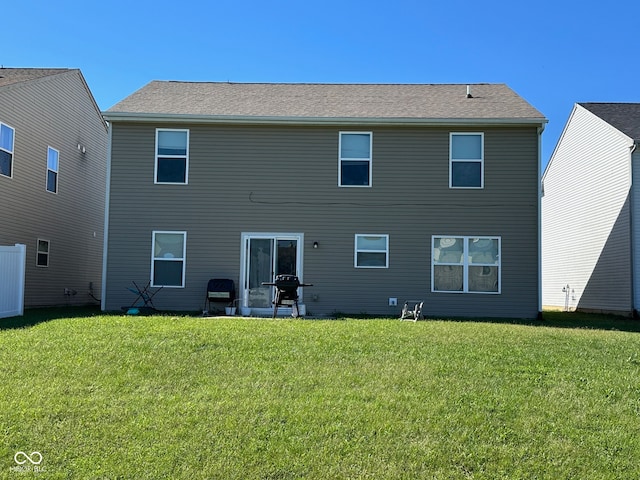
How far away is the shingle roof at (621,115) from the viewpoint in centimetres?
1589

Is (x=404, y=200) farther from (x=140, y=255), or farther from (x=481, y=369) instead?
(x=481, y=369)

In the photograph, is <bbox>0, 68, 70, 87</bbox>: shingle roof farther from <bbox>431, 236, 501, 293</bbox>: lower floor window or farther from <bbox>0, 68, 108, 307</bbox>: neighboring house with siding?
<bbox>431, 236, 501, 293</bbox>: lower floor window

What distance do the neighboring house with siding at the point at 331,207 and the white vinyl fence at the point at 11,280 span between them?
6.38 ft

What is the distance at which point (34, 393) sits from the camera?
5.67m

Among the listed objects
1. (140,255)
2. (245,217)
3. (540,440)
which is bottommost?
(540,440)

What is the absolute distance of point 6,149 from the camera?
45.7 feet

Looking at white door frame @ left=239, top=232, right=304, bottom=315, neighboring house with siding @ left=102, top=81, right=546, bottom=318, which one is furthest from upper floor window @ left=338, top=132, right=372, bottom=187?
white door frame @ left=239, top=232, right=304, bottom=315

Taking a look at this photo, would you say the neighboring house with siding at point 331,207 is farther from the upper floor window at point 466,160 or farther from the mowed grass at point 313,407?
the mowed grass at point 313,407

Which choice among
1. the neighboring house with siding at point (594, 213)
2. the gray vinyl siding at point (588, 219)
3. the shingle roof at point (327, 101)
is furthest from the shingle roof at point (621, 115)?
the shingle roof at point (327, 101)

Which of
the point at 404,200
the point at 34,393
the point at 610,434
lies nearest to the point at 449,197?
the point at 404,200

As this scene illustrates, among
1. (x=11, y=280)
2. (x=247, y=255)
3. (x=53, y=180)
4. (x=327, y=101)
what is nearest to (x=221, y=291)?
(x=247, y=255)

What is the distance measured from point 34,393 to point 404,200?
9.52 metres

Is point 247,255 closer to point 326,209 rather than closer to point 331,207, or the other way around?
point 326,209

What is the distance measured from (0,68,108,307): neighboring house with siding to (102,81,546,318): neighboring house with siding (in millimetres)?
2637
